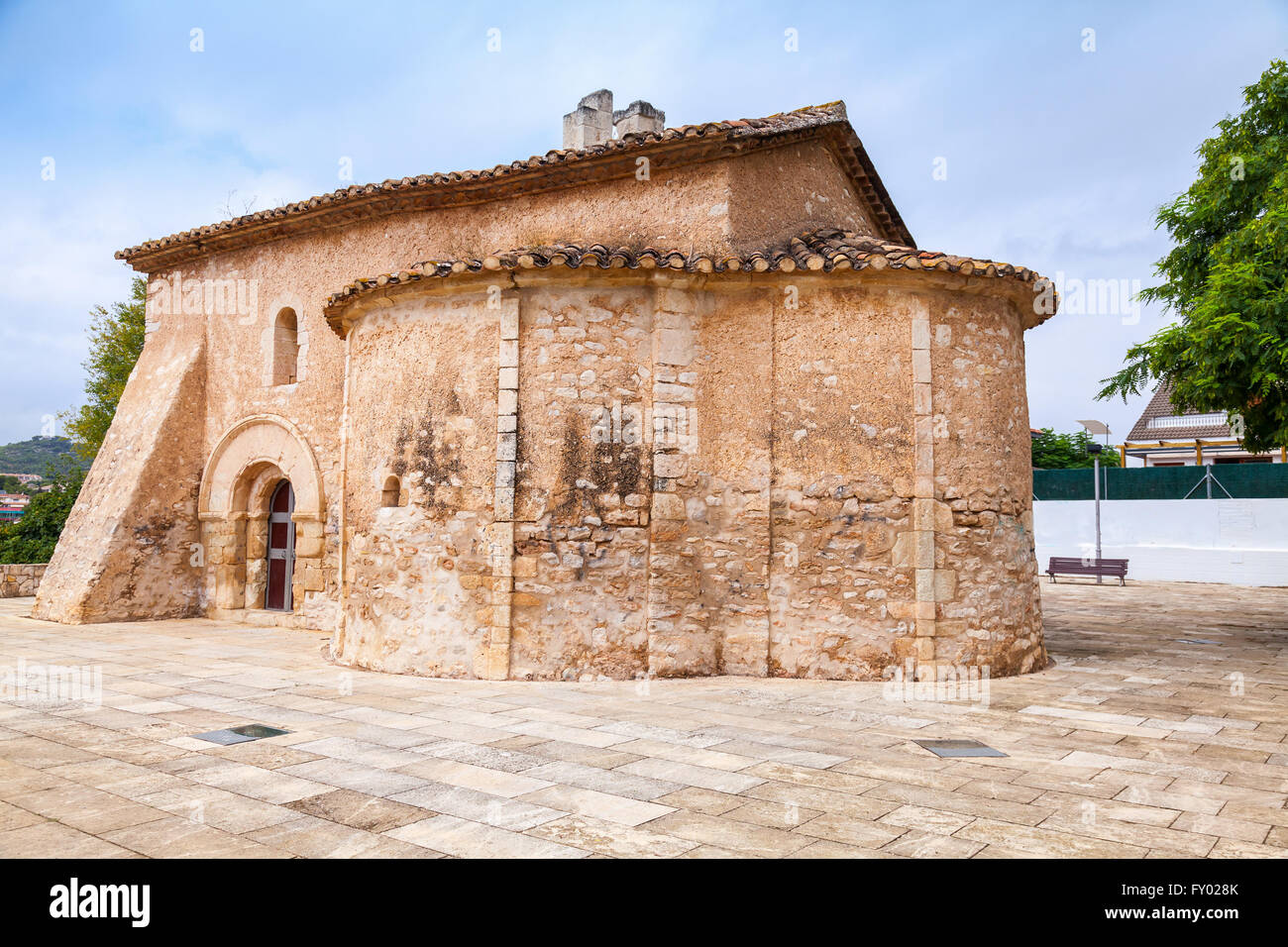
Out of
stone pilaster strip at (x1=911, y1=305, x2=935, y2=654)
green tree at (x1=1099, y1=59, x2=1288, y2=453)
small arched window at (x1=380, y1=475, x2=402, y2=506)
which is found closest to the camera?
stone pilaster strip at (x1=911, y1=305, x2=935, y2=654)

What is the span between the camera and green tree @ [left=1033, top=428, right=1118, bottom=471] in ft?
132

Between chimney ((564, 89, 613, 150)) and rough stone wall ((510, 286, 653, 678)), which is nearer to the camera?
rough stone wall ((510, 286, 653, 678))

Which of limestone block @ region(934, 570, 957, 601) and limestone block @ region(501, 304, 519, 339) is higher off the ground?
limestone block @ region(501, 304, 519, 339)

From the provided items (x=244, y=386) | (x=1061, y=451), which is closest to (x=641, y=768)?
(x=244, y=386)

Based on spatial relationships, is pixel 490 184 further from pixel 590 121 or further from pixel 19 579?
pixel 19 579

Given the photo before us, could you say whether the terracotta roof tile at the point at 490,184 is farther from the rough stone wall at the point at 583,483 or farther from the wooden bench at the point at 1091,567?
the wooden bench at the point at 1091,567

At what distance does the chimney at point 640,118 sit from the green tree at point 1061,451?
32600 mm

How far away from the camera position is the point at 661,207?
9398 mm

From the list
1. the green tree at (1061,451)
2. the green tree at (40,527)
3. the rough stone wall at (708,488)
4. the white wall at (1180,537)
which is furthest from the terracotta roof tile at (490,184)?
the green tree at (1061,451)

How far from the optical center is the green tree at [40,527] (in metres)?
19.6

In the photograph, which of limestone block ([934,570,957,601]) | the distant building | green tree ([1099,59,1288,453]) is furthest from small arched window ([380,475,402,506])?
the distant building

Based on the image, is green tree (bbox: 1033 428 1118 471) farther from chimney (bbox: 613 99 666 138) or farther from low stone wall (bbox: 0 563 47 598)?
low stone wall (bbox: 0 563 47 598)

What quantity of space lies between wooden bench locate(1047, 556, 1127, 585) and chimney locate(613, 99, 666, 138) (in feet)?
46.8

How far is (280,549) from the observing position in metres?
13.1
